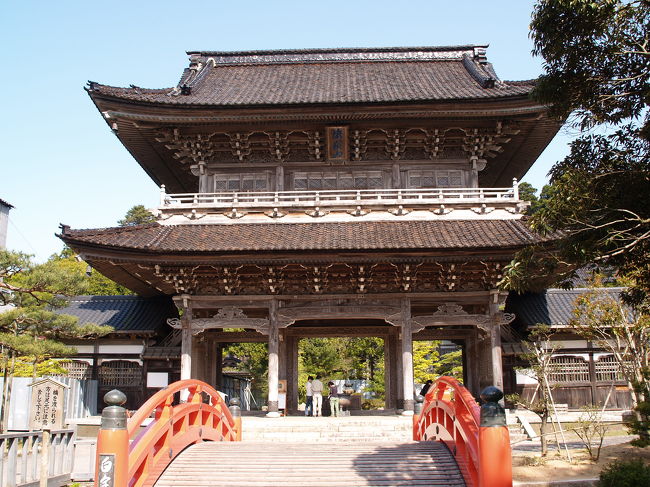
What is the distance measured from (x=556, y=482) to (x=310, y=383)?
9360mm

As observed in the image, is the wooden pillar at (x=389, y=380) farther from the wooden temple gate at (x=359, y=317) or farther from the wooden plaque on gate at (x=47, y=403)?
the wooden plaque on gate at (x=47, y=403)

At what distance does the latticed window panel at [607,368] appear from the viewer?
60.1 feet

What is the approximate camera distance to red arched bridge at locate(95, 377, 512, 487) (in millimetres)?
7070

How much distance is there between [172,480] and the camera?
8.62m

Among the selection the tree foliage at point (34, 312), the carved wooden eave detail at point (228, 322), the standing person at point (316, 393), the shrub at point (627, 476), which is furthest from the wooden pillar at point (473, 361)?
the tree foliage at point (34, 312)

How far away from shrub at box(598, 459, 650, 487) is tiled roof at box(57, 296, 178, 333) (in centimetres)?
1432

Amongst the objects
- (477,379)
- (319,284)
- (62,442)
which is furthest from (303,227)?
(62,442)

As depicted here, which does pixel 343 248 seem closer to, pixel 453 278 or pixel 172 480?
pixel 453 278

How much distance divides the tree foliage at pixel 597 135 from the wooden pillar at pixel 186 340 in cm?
1066

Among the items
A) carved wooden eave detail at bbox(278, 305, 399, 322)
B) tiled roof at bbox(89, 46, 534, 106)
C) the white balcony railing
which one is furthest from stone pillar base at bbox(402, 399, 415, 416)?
tiled roof at bbox(89, 46, 534, 106)

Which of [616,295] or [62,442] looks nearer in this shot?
[62,442]

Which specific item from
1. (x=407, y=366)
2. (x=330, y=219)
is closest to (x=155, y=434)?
(x=407, y=366)

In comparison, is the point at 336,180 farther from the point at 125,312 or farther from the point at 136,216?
the point at 136,216

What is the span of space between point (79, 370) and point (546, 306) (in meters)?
15.4
